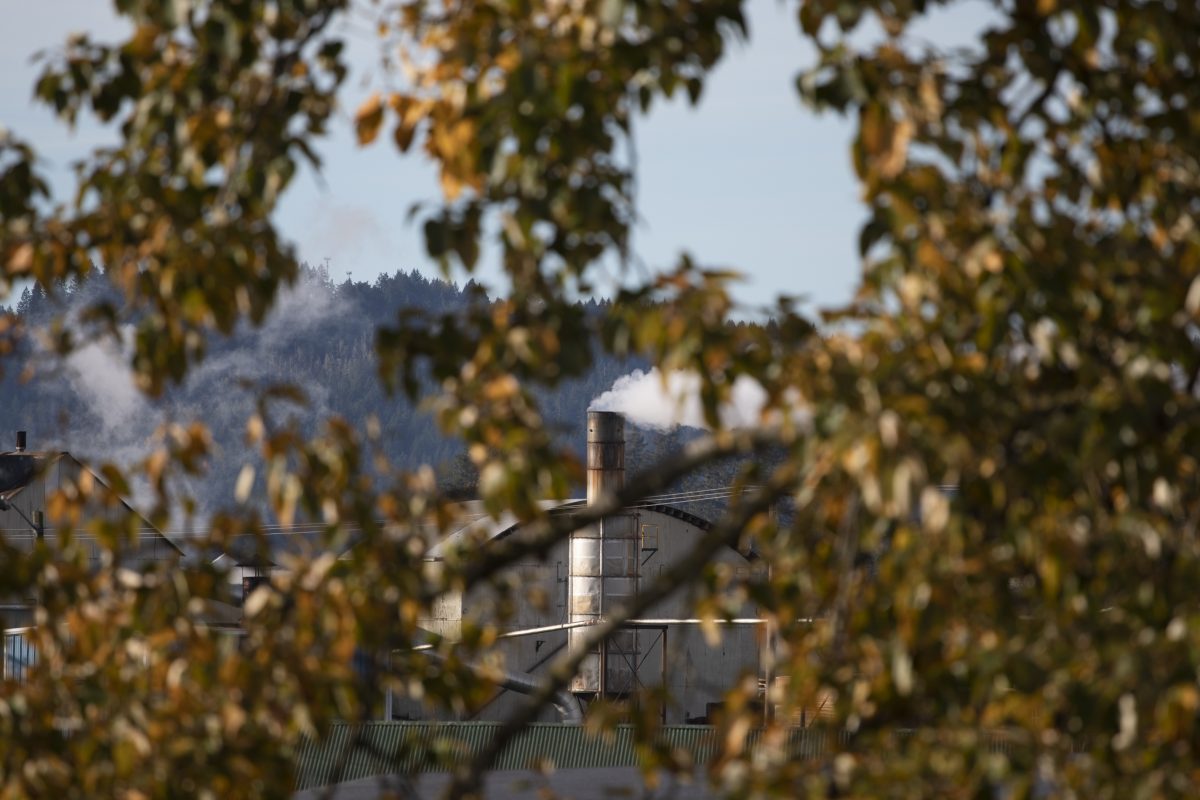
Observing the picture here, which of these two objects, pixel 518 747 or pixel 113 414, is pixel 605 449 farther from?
pixel 113 414

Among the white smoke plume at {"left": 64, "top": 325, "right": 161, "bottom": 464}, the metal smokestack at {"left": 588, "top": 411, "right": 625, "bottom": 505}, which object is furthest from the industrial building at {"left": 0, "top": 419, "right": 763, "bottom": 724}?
the white smoke plume at {"left": 64, "top": 325, "right": 161, "bottom": 464}

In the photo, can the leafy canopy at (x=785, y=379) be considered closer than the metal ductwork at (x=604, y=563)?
Yes

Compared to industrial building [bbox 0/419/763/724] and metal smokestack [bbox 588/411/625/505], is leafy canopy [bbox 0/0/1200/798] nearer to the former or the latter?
industrial building [bbox 0/419/763/724]

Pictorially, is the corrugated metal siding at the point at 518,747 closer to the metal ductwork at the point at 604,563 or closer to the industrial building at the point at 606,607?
the industrial building at the point at 606,607

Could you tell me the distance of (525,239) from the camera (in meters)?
3.50

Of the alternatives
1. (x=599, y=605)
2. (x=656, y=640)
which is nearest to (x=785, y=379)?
(x=599, y=605)

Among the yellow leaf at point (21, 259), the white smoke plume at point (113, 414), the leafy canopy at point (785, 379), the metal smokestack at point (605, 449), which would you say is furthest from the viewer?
the white smoke plume at point (113, 414)

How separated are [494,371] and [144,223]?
931 millimetres

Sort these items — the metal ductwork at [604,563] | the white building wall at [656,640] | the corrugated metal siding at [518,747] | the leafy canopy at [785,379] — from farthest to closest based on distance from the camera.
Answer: the white building wall at [656,640] < the metal ductwork at [604,563] < the corrugated metal siding at [518,747] < the leafy canopy at [785,379]

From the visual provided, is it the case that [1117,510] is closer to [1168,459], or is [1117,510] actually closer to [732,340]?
[1168,459]

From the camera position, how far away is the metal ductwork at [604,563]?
35.6m

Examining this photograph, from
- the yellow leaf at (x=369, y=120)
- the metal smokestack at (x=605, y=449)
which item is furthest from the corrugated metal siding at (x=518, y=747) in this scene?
the yellow leaf at (x=369, y=120)

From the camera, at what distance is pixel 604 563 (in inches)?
1422

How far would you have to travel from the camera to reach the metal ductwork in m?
35.6
